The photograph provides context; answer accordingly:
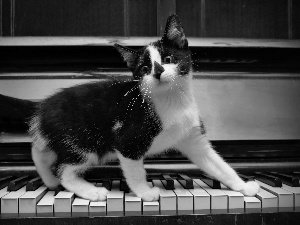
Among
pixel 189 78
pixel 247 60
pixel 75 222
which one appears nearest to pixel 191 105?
pixel 189 78

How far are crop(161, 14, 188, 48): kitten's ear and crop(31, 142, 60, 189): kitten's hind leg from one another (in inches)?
21.4

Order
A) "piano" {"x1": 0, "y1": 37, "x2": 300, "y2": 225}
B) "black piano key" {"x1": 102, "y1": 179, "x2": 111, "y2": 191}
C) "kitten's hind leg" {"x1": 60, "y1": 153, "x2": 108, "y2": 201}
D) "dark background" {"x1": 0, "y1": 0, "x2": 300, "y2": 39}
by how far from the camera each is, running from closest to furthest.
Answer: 1. "kitten's hind leg" {"x1": 60, "y1": 153, "x2": 108, "y2": 201}
2. "black piano key" {"x1": 102, "y1": 179, "x2": 111, "y2": 191}
3. "piano" {"x1": 0, "y1": 37, "x2": 300, "y2": 225}
4. "dark background" {"x1": 0, "y1": 0, "x2": 300, "y2": 39}

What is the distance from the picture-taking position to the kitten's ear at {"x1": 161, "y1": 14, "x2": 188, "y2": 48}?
105cm

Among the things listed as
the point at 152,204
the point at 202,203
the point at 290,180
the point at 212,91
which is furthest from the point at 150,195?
the point at 212,91

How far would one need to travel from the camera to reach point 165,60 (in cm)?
105

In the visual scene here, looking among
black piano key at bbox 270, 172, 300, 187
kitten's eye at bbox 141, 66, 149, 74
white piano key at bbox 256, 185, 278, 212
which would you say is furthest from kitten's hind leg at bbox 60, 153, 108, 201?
black piano key at bbox 270, 172, 300, 187

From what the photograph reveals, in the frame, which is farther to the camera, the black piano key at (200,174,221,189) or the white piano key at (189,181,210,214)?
the black piano key at (200,174,221,189)

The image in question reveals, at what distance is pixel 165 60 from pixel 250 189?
1.53 feet

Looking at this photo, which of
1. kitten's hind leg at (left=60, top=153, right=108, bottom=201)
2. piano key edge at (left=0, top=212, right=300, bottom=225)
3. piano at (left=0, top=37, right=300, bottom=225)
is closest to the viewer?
piano key edge at (left=0, top=212, right=300, bottom=225)

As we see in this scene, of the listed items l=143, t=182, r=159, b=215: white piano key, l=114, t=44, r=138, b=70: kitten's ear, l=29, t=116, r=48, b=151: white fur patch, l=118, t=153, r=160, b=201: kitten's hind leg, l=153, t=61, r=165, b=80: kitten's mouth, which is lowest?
l=143, t=182, r=159, b=215: white piano key

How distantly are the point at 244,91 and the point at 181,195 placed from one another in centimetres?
62

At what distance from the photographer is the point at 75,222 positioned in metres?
0.89

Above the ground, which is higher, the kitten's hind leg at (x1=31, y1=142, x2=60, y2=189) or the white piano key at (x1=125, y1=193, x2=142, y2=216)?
the kitten's hind leg at (x1=31, y1=142, x2=60, y2=189)

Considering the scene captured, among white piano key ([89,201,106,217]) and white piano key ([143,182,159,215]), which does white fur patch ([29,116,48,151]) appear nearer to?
white piano key ([89,201,106,217])
